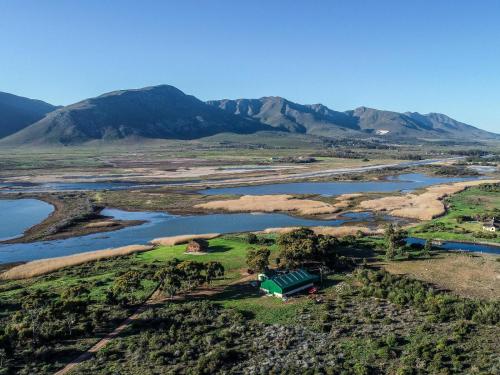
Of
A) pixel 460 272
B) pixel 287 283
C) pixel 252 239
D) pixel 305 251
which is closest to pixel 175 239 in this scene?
pixel 252 239

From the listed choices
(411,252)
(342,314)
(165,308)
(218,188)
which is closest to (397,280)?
(342,314)

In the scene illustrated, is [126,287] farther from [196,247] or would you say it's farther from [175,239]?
[175,239]

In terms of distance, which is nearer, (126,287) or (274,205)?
(126,287)

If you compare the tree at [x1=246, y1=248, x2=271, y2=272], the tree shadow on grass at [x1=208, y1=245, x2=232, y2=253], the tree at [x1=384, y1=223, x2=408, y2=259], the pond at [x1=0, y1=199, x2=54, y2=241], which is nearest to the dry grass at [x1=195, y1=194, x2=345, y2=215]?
the tree shadow on grass at [x1=208, y1=245, x2=232, y2=253]

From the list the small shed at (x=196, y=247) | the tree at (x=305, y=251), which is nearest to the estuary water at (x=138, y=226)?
the small shed at (x=196, y=247)

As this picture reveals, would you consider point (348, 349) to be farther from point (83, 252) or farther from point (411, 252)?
point (83, 252)

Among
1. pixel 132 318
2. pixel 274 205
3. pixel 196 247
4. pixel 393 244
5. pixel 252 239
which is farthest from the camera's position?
pixel 274 205
